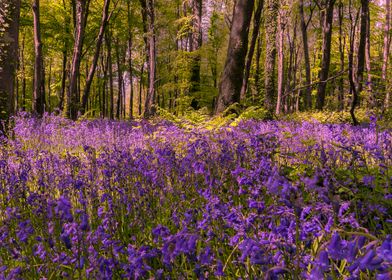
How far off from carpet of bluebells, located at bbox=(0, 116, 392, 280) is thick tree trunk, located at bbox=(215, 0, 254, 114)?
4227 millimetres

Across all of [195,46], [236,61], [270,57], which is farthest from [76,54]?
[270,57]

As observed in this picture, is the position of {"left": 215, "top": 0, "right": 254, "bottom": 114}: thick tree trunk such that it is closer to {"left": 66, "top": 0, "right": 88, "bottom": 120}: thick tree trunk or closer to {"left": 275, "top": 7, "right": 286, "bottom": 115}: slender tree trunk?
{"left": 66, "top": 0, "right": 88, "bottom": 120}: thick tree trunk

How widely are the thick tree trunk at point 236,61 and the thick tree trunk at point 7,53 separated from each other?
5290mm

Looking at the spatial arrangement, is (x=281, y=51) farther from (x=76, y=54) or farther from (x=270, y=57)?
(x=76, y=54)

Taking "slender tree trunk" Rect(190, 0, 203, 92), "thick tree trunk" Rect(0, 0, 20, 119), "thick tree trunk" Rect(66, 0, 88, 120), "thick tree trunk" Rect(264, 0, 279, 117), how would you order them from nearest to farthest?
"thick tree trunk" Rect(0, 0, 20, 119) → "thick tree trunk" Rect(264, 0, 279, 117) → "thick tree trunk" Rect(66, 0, 88, 120) → "slender tree trunk" Rect(190, 0, 203, 92)

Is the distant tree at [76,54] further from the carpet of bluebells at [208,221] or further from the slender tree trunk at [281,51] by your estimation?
the slender tree trunk at [281,51]

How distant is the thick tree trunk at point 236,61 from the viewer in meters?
10.5

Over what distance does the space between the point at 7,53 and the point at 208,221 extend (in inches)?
300

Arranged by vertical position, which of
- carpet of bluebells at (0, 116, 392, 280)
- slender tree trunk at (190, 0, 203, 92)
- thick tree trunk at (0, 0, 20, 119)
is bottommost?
carpet of bluebells at (0, 116, 392, 280)

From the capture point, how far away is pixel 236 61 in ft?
34.9

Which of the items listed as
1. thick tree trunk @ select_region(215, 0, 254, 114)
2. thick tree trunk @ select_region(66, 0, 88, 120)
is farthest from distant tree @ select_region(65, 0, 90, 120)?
thick tree trunk @ select_region(215, 0, 254, 114)

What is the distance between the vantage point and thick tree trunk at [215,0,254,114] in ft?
34.4

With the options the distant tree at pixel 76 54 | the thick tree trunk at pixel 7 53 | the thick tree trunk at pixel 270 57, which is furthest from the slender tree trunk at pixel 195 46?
the thick tree trunk at pixel 7 53

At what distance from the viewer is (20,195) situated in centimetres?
379
